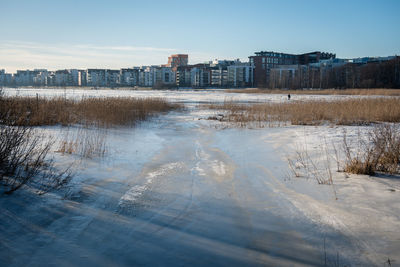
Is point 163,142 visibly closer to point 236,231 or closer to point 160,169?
point 160,169

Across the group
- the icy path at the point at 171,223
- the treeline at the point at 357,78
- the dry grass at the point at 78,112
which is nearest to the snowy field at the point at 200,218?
the icy path at the point at 171,223

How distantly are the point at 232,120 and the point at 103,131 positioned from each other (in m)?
6.96

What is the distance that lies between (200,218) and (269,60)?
111m

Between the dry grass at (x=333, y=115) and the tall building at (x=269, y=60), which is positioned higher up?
the tall building at (x=269, y=60)

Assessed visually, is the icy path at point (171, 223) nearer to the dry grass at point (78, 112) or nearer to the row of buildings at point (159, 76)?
the dry grass at point (78, 112)

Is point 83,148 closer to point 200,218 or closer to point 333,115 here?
point 200,218

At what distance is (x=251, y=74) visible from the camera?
4144 inches

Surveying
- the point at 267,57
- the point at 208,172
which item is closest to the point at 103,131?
the point at 208,172

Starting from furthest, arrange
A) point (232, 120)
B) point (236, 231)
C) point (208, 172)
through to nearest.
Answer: point (232, 120) → point (208, 172) → point (236, 231)

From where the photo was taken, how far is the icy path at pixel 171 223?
2.94m

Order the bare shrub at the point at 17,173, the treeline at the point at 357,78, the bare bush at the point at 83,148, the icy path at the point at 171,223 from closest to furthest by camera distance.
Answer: the icy path at the point at 171,223 → the bare shrub at the point at 17,173 → the bare bush at the point at 83,148 → the treeline at the point at 357,78

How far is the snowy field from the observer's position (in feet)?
9.68

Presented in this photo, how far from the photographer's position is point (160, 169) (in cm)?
636

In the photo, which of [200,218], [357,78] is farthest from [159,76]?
[200,218]
